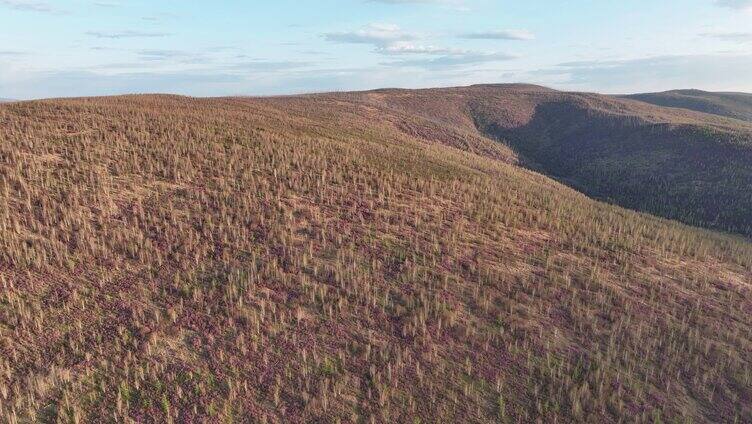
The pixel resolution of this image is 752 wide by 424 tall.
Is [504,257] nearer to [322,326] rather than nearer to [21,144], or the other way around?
[322,326]

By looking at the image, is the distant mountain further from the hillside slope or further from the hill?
the hill

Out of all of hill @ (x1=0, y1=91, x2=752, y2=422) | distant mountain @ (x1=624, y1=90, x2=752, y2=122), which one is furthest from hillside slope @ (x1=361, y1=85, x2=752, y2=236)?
distant mountain @ (x1=624, y1=90, x2=752, y2=122)

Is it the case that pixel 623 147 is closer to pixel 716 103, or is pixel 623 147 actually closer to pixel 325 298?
pixel 325 298

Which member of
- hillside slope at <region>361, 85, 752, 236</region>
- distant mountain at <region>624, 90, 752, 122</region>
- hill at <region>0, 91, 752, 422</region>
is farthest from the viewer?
distant mountain at <region>624, 90, 752, 122</region>

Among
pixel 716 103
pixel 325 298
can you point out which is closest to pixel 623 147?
pixel 325 298

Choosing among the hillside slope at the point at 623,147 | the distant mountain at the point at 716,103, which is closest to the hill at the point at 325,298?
the hillside slope at the point at 623,147

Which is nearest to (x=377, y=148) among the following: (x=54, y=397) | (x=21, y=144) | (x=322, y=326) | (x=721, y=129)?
(x=21, y=144)
